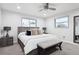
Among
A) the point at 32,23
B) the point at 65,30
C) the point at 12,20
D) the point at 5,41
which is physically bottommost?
the point at 5,41

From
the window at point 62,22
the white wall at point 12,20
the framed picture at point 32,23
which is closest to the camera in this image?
the white wall at point 12,20

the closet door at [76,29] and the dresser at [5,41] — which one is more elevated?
the closet door at [76,29]

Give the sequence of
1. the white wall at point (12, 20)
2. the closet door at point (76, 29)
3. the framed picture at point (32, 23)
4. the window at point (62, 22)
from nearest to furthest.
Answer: the white wall at point (12, 20) → the closet door at point (76, 29) → the window at point (62, 22) → the framed picture at point (32, 23)

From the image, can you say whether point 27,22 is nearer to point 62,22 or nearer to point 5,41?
point 5,41

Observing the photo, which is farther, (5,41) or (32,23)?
(32,23)

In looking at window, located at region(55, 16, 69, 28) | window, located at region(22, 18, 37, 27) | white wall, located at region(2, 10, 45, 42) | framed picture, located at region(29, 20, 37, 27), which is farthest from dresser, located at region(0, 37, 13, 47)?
window, located at region(55, 16, 69, 28)

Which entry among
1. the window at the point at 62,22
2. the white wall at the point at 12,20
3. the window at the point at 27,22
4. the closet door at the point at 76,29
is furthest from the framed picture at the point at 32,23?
the closet door at the point at 76,29

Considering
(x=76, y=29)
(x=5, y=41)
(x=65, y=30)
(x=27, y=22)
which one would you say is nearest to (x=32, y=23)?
(x=27, y=22)

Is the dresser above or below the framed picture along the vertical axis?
below

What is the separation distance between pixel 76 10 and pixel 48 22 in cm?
264

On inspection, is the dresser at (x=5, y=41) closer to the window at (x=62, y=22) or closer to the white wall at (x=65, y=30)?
the white wall at (x=65, y=30)

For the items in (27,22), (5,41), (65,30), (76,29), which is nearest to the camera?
(5,41)

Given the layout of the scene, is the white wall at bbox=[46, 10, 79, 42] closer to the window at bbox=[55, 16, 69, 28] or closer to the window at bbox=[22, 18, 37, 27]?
the window at bbox=[55, 16, 69, 28]

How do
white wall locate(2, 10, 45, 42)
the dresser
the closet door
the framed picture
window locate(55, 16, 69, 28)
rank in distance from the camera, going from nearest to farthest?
the dresser → white wall locate(2, 10, 45, 42) → the closet door → window locate(55, 16, 69, 28) → the framed picture
